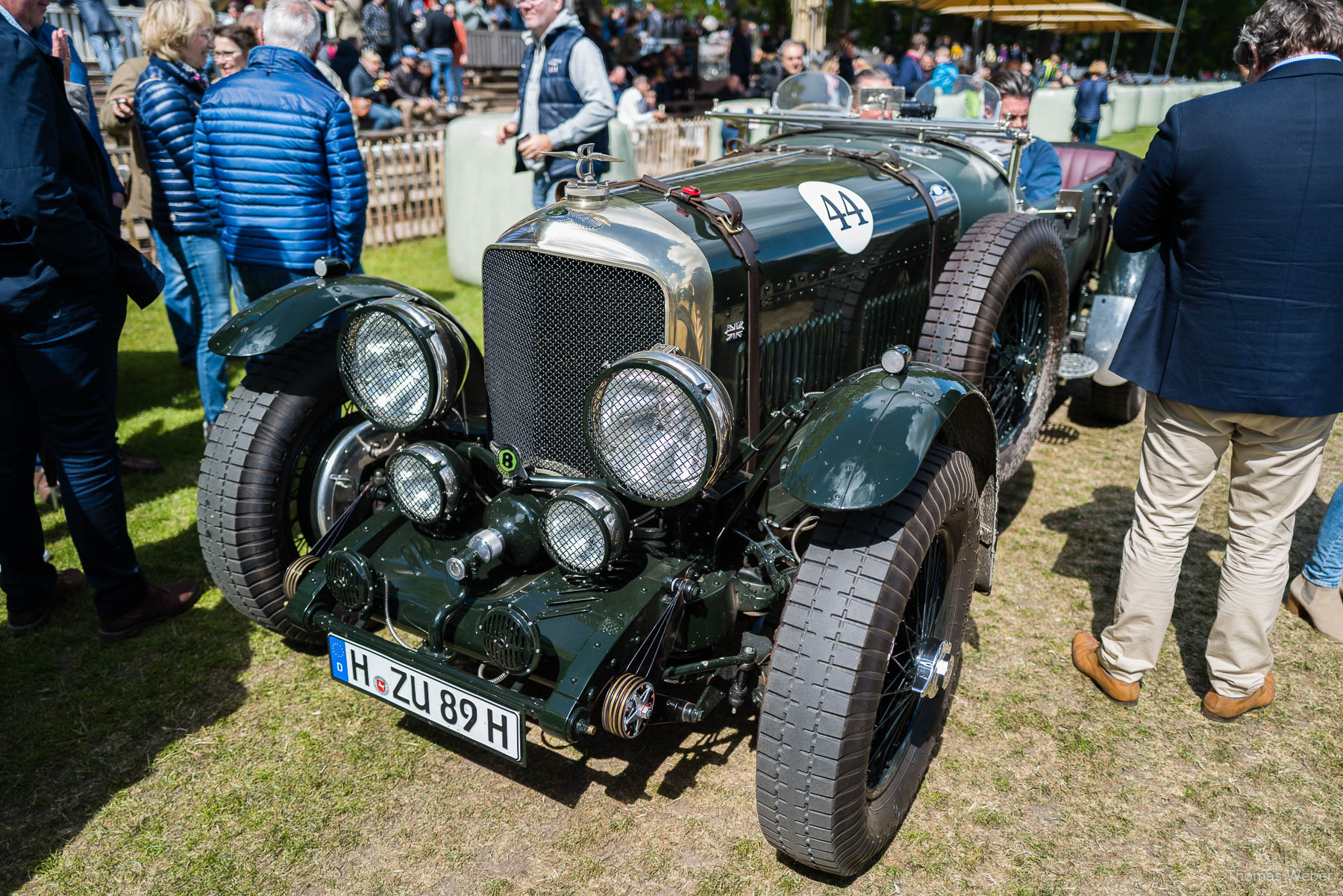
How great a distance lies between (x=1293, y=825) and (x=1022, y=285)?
87.7 inches

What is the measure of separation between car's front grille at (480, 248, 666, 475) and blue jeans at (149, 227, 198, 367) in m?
3.05

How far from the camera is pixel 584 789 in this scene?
2.68 meters

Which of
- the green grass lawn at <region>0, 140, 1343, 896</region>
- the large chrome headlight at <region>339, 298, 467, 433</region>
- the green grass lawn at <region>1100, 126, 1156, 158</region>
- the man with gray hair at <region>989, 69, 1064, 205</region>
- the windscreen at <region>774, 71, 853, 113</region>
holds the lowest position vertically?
the green grass lawn at <region>1100, 126, 1156, 158</region>

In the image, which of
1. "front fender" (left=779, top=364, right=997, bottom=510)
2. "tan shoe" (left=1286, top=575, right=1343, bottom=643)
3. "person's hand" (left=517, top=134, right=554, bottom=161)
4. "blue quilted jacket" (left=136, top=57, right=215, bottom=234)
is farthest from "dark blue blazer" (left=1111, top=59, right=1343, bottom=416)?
"blue quilted jacket" (left=136, top=57, right=215, bottom=234)

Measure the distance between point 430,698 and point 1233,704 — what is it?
2.53 metres

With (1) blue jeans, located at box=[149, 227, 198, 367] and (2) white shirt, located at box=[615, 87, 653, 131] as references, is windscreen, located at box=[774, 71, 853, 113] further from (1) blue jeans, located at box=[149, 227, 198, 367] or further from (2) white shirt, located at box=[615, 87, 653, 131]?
(2) white shirt, located at box=[615, 87, 653, 131]

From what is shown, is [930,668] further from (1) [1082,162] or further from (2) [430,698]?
(1) [1082,162]

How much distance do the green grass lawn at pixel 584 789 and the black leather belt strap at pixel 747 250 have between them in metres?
1.06

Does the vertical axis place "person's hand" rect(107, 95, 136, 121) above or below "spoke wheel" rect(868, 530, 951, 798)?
above

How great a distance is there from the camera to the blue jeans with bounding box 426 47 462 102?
15.0m

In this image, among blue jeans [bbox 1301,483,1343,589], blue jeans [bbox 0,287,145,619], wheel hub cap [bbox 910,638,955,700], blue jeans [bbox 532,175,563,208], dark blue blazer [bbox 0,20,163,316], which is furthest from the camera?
blue jeans [bbox 532,175,563,208]

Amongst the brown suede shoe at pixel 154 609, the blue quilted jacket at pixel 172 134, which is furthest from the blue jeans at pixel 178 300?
the brown suede shoe at pixel 154 609

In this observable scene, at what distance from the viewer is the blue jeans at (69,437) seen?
9.48 ft

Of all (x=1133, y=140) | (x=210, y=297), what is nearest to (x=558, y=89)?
(x=210, y=297)
